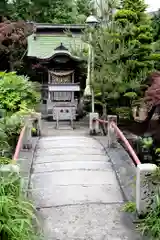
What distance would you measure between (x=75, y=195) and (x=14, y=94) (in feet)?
15.9

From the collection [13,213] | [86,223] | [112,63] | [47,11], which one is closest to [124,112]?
[112,63]

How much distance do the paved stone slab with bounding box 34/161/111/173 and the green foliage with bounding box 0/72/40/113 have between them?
8.96 feet

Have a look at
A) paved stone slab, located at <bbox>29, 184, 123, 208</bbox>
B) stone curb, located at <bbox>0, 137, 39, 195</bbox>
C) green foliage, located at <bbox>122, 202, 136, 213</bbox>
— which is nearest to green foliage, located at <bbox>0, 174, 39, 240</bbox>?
stone curb, located at <bbox>0, 137, 39, 195</bbox>

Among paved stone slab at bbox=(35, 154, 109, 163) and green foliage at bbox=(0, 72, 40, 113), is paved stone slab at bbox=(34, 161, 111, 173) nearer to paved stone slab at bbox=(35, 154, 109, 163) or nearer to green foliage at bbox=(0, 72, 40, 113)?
paved stone slab at bbox=(35, 154, 109, 163)

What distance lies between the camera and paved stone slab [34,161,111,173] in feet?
22.6

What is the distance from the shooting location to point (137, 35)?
1256cm

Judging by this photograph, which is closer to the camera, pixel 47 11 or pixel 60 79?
pixel 60 79

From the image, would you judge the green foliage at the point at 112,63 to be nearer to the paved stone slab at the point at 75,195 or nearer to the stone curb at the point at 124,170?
the stone curb at the point at 124,170

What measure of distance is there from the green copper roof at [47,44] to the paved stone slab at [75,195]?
9.65 meters

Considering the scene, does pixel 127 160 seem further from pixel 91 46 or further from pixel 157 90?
pixel 91 46

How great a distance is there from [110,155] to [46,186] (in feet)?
7.37

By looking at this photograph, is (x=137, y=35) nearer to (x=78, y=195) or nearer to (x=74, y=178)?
(x=74, y=178)

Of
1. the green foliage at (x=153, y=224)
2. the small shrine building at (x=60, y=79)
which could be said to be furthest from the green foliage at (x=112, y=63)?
the green foliage at (x=153, y=224)

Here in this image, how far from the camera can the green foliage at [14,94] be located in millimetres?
9580
